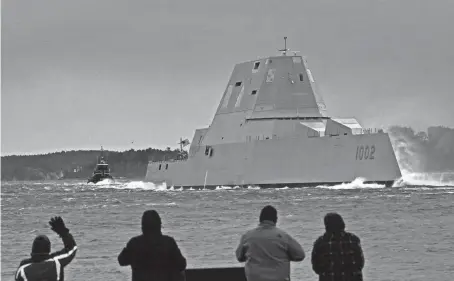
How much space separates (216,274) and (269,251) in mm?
1362

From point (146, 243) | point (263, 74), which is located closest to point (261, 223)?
point (146, 243)

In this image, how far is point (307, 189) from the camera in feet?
163

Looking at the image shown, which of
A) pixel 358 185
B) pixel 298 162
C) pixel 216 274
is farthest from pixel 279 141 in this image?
pixel 216 274

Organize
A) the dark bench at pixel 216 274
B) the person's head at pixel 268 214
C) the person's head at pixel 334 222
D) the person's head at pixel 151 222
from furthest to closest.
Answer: the dark bench at pixel 216 274
the person's head at pixel 268 214
the person's head at pixel 334 222
the person's head at pixel 151 222

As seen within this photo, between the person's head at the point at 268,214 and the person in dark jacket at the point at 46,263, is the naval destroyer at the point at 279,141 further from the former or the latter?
the person in dark jacket at the point at 46,263

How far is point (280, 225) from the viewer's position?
27.1 meters

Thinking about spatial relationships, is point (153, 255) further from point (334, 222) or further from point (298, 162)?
point (298, 162)

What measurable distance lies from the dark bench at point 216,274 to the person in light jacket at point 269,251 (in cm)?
115

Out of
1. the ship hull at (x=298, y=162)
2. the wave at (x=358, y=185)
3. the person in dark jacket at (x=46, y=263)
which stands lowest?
the person in dark jacket at (x=46, y=263)

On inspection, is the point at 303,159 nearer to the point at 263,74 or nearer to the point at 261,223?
the point at 263,74

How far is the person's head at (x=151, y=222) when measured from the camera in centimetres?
683

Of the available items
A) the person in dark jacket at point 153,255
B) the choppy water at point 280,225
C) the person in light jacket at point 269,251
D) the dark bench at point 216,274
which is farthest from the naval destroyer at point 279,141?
the person in dark jacket at point 153,255

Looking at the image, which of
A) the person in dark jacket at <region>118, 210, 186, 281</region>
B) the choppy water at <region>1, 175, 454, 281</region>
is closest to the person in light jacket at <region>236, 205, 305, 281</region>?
the person in dark jacket at <region>118, 210, 186, 281</region>

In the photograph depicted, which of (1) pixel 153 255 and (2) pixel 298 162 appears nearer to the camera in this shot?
(1) pixel 153 255
